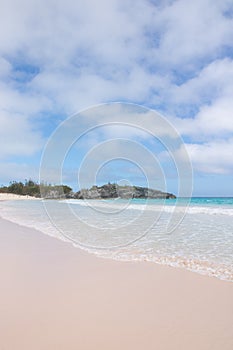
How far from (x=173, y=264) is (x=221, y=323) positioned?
7.65ft

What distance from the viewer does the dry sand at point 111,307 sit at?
2.49m

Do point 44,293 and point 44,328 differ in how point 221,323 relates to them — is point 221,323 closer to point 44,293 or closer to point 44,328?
point 44,328

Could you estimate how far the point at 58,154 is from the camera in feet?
43.2

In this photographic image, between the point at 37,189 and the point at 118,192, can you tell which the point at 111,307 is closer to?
the point at 118,192

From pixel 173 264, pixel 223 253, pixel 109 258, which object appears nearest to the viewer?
pixel 173 264

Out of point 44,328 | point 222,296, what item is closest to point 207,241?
point 222,296

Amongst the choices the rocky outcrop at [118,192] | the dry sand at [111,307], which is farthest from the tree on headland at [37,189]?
the dry sand at [111,307]

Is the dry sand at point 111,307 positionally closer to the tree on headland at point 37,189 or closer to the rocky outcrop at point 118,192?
the rocky outcrop at point 118,192

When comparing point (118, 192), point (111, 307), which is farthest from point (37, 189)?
point (111, 307)

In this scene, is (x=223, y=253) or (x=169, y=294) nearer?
(x=169, y=294)

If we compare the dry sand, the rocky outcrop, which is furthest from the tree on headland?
the dry sand

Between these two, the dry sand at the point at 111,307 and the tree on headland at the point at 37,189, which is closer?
the dry sand at the point at 111,307

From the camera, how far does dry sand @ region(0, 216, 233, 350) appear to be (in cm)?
249

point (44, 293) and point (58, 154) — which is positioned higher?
point (58, 154)
